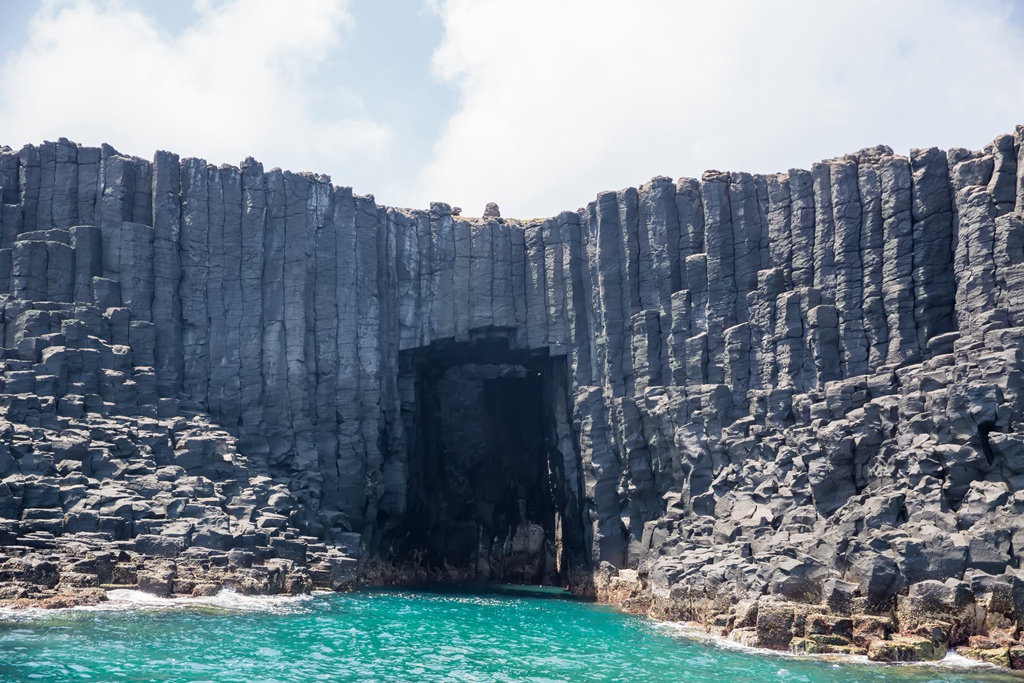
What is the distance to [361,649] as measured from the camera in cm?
3189

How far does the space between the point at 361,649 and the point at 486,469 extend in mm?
34012

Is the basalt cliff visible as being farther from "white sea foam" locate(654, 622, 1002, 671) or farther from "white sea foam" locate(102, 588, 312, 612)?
"white sea foam" locate(102, 588, 312, 612)

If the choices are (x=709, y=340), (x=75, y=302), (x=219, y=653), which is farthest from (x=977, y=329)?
(x=75, y=302)

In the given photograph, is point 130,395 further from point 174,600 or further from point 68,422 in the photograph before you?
point 174,600

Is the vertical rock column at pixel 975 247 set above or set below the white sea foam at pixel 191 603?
above

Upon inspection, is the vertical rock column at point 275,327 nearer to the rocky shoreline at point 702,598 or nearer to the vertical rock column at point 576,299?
the rocky shoreline at point 702,598

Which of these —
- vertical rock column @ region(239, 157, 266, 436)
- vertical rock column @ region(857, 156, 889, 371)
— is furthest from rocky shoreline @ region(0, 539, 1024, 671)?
vertical rock column @ region(857, 156, 889, 371)

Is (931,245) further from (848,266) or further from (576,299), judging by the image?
(576,299)

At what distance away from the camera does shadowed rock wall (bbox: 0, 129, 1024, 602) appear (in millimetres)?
39562

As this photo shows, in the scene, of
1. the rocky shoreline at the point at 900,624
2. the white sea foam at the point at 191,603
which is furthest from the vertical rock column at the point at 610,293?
the white sea foam at the point at 191,603

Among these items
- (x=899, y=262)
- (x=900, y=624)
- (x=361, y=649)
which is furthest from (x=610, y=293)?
(x=361, y=649)

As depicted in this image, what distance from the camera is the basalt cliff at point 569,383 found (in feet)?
122

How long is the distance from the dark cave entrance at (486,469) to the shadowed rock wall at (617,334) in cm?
380

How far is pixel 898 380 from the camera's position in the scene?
1663 inches
